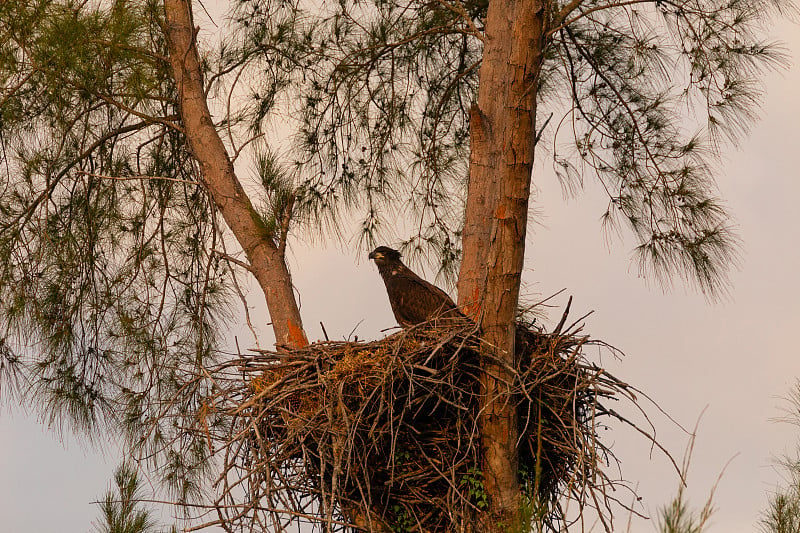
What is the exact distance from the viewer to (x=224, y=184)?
21.3 feet

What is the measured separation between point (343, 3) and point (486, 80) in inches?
77.7

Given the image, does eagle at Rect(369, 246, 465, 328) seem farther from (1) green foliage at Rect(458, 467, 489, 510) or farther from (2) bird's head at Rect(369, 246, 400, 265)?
(1) green foliage at Rect(458, 467, 489, 510)

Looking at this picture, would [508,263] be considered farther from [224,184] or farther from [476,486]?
[224,184]

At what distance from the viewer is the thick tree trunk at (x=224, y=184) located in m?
6.19

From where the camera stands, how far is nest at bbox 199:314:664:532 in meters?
5.02

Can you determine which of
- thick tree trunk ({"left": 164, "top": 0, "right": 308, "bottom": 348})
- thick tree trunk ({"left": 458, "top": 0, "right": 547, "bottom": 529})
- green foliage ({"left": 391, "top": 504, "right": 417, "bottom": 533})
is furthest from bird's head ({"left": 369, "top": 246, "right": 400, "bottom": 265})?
green foliage ({"left": 391, "top": 504, "right": 417, "bottom": 533})

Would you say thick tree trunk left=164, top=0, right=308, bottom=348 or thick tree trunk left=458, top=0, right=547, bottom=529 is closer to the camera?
thick tree trunk left=458, top=0, right=547, bottom=529

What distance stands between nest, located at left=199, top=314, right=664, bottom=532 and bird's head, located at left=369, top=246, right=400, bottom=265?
4.29ft

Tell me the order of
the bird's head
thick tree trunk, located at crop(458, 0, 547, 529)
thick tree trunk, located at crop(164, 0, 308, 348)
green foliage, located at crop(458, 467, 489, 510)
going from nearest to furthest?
thick tree trunk, located at crop(458, 0, 547, 529) < green foliage, located at crop(458, 467, 489, 510) < thick tree trunk, located at crop(164, 0, 308, 348) < the bird's head

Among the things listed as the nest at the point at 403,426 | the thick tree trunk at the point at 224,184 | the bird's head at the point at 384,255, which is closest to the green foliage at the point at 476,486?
the nest at the point at 403,426

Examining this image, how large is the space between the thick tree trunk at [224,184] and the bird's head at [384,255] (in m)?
0.59

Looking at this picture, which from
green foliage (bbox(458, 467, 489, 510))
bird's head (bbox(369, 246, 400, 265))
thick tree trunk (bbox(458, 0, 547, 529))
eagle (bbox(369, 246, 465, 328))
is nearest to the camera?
thick tree trunk (bbox(458, 0, 547, 529))

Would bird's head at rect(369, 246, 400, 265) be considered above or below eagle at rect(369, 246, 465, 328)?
above

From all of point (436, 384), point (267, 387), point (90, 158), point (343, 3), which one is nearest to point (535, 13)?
point (436, 384)
